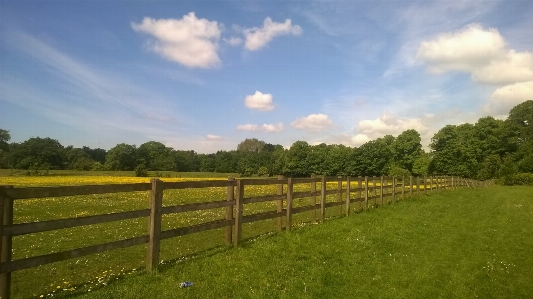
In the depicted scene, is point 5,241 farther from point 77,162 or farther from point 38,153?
point 38,153

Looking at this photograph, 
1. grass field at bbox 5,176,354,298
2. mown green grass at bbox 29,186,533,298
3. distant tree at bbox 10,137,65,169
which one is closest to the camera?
mown green grass at bbox 29,186,533,298

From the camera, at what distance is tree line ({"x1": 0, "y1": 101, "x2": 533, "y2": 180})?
260ft

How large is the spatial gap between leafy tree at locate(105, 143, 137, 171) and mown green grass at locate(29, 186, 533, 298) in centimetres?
9906

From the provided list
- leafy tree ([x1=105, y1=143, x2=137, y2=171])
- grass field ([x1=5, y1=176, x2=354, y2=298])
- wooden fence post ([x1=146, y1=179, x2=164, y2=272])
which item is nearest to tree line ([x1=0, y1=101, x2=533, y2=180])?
leafy tree ([x1=105, y1=143, x2=137, y2=171])

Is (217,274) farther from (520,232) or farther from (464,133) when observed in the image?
(464,133)

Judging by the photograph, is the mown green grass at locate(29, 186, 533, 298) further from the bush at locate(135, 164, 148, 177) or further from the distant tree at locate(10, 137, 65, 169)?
the distant tree at locate(10, 137, 65, 169)

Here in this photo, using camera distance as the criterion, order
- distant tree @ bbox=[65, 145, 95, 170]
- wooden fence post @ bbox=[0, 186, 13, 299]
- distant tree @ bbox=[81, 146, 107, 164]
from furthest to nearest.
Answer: distant tree @ bbox=[81, 146, 107, 164] < distant tree @ bbox=[65, 145, 95, 170] < wooden fence post @ bbox=[0, 186, 13, 299]

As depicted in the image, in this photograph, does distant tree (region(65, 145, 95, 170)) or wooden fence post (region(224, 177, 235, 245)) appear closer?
wooden fence post (region(224, 177, 235, 245))

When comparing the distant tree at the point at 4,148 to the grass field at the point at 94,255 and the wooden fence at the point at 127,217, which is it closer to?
the grass field at the point at 94,255

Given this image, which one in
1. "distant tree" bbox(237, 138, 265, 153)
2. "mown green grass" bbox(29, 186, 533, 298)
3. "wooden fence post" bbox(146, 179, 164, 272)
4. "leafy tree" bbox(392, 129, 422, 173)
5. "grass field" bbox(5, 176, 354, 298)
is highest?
"distant tree" bbox(237, 138, 265, 153)

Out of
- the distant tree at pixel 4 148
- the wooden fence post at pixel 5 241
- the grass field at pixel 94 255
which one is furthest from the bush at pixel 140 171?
the wooden fence post at pixel 5 241

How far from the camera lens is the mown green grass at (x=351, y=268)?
6215mm

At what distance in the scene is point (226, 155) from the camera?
463 ft

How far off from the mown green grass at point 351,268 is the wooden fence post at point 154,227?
26 cm
